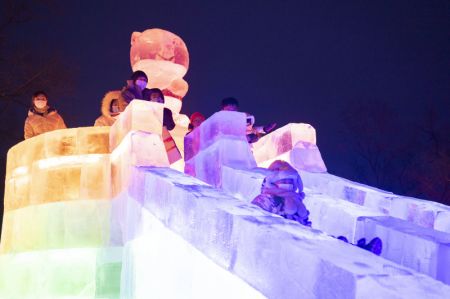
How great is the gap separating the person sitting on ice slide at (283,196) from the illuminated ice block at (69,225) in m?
3.05

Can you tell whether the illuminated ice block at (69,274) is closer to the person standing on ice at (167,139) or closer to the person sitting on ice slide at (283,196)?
the person standing on ice at (167,139)

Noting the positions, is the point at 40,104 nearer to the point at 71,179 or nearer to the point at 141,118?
the point at 71,179

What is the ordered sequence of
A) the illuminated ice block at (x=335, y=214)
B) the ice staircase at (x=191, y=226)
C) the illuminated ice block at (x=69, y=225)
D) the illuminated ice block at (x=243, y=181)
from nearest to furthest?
the ice staircase at (x=191, y=226) → the illuminated ice block at (x=335, y=214) → the illuminated ice block at (x=243, y=181) → the illuminated ice block at (x=69, y=225)

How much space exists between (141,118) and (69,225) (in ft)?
6.27

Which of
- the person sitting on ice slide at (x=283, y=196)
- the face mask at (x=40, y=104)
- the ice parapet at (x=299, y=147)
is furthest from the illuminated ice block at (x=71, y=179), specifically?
the ice parapet at (x=299, y=147)

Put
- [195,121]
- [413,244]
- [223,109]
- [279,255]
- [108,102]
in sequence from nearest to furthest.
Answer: [279,255], [413,244], [108,102], [223,109], [195,121]

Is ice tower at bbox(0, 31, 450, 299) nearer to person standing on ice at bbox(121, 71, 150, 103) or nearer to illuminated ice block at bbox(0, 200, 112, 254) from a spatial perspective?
illuminated ice block at bbox(0, 200, 112, 254)

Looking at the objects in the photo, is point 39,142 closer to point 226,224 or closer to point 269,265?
point 226,224

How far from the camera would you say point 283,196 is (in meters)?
5.07

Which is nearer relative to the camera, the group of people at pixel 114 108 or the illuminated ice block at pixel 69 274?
the illuminated ice block at pixel 69 274

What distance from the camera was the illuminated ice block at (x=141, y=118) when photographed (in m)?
6.97

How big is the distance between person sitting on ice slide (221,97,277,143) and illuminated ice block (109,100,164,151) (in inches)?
85.6

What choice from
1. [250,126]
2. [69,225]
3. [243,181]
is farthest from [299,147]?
[69,225]

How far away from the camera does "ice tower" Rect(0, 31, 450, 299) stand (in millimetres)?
2990
